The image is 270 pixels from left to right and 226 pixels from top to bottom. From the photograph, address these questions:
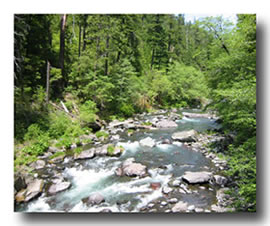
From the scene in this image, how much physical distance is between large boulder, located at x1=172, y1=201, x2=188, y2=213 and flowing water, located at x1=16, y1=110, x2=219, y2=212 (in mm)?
114

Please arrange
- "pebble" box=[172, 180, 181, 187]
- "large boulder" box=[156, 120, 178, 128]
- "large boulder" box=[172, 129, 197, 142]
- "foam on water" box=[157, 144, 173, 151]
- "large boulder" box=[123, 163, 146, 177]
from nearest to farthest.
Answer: "pebble" box=[172, 180, 181, 187]
"large boulder" box=[123, 163, 146, 177]
"foam on water" box=[157, 144, 173, 151]
"large boulder" box=[172, 129, 197, 142]
"large boulder" box=[156, 120, 178, 128]

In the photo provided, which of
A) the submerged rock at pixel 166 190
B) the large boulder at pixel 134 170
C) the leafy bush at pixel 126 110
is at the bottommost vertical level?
the submerged rock at pixel 166 190

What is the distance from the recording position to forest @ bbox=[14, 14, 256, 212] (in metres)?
3.64

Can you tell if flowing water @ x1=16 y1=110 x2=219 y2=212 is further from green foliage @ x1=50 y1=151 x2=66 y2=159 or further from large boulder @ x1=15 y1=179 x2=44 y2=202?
green foliage @ x1=50 y1=151 x2=66 y2=159

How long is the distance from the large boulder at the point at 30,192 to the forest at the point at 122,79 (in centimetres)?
42

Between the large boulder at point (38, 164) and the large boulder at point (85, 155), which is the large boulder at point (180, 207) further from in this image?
the large boulder at point (38, 164)

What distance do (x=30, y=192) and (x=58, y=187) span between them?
1.95ft

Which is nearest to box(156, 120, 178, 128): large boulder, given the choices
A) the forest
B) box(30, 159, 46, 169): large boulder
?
the forest

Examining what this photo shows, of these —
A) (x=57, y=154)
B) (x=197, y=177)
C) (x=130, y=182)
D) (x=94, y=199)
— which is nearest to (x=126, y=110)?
(x=57, y=154)

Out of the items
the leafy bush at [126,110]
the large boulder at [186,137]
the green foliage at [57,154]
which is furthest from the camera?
the leafy bush at [126,110]

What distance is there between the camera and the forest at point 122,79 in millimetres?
3645

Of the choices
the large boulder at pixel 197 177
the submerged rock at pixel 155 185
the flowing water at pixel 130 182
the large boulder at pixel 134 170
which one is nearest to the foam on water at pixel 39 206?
the flowing water at pixel 130 182
